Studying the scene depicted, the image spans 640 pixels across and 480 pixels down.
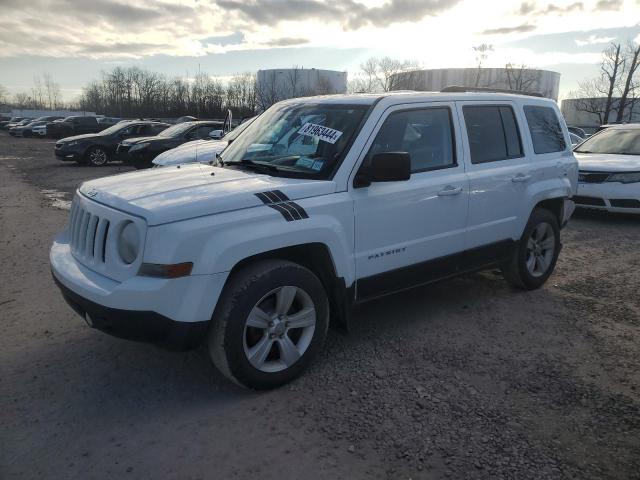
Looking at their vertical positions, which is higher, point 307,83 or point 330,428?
point 307,83

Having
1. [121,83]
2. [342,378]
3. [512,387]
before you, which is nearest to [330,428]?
[342,378]

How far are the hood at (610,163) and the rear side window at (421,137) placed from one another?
5680 millimetres

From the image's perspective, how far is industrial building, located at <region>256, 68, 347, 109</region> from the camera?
239 feet

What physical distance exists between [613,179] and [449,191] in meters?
5.91

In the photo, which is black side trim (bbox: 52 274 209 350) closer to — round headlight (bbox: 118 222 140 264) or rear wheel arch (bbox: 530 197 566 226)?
round headlight (bbox: 118 222 140 264)

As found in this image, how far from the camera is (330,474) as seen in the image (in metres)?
2.61

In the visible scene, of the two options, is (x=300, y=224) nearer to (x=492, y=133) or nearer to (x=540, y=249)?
(x=492, y=133)

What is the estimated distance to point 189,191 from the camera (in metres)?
3.27

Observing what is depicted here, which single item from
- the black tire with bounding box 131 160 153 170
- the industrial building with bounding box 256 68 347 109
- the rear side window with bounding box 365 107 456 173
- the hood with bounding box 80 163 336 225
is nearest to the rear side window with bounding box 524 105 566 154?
the rear side window with bounding box 365 107 456 173

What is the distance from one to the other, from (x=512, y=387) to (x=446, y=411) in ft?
1.91

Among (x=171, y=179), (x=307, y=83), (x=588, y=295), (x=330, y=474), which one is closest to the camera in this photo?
(x=330, y=474)

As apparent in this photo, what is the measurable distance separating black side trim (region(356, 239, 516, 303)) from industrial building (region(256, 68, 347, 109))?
69.3m

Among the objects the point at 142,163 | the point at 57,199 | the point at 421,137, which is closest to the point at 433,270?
the point at 421,137

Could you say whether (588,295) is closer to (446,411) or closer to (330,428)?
(446,411)
